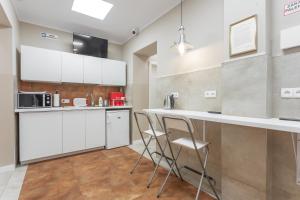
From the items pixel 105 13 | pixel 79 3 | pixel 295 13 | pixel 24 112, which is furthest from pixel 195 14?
pixel 24 112

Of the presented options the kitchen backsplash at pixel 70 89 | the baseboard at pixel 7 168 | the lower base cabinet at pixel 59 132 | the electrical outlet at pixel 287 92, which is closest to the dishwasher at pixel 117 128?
the lower base cabinet at pixel 59 132

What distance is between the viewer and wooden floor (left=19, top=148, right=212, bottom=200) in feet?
5.81

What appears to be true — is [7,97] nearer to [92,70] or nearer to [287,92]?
[92,70]

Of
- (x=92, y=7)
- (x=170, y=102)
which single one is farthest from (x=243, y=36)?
(x=92, y=7)

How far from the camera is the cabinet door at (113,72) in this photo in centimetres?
363

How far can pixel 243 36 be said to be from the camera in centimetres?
153

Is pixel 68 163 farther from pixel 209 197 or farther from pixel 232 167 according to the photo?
pixel 232 167

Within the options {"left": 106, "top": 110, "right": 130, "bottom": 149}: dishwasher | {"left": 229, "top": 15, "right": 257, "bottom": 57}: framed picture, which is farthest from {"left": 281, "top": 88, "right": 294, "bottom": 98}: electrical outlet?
{"left": 106, "top": 110, "right": 130, "bottom": 149}: dishwasher

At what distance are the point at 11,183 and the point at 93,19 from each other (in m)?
2.89

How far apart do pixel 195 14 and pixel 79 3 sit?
1837mm

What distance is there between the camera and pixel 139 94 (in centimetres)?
396

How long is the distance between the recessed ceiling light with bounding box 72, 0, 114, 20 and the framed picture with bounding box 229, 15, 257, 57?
1979 millimetres

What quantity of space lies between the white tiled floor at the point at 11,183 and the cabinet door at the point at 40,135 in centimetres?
28

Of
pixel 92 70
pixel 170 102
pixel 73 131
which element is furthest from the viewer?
pixel 92 70
